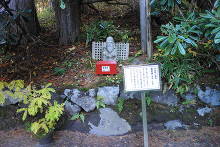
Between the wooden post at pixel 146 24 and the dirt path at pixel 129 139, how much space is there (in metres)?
1.26

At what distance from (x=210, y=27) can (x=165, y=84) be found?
1084 mm

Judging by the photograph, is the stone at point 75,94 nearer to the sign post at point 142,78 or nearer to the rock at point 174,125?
the sign post at point 142,78

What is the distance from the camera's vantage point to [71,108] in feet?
12.0

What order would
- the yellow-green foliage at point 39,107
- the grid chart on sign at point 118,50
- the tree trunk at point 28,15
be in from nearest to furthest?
the yellow-green foliage at point 39,107
the grid chart on sign at point 118,50
the tree trunk at point 28,15

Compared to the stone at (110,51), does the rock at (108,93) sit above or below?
below

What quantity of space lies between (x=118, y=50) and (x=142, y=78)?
62.2 inches

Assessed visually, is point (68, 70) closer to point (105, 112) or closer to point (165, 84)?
point (105, 112)

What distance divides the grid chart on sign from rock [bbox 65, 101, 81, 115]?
1.02 m

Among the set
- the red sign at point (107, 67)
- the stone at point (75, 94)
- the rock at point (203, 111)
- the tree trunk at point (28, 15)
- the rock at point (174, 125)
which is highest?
the tree trunk at point (28, 15)

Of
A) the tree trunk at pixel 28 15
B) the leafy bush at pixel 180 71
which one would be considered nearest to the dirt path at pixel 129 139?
the leafy bush at pixel 180 71

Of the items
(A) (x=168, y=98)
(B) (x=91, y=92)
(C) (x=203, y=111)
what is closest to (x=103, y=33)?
(B) (x=91, y=92)

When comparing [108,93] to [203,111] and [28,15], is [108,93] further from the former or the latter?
[28,15]

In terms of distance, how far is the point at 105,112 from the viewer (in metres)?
3.62

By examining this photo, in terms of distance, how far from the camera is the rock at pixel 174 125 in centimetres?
357
